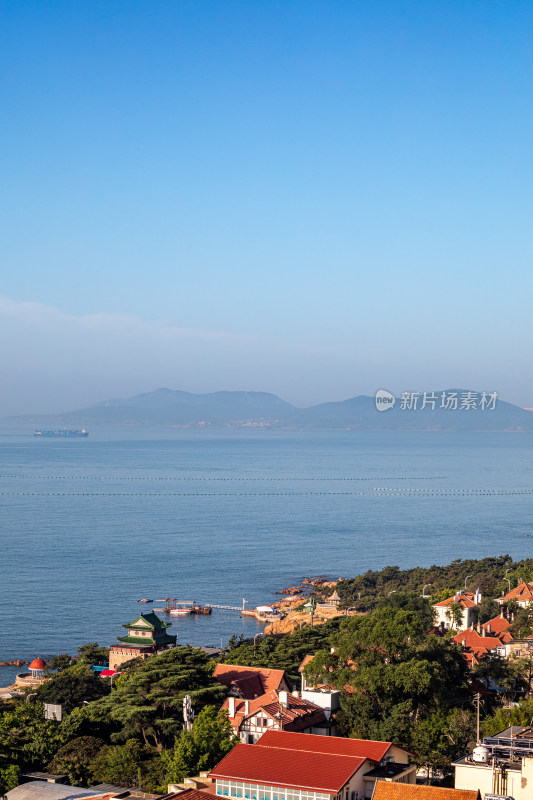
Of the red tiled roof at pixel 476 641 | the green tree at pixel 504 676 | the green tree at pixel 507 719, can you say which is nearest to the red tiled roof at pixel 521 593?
the red tiled roof at pixel 476 641

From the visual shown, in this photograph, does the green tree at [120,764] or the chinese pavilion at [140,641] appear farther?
the chinese pavilion at [140,641]

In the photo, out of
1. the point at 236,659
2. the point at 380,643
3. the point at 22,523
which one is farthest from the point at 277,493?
the point at 380,643

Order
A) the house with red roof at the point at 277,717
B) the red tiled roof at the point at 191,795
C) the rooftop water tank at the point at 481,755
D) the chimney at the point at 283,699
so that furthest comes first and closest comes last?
the chimney at the point at 283,699
the house with red roof at the point at 277,717
the red tiled roof at the point at 191,795
the rooftop water tank at the point at 481,755

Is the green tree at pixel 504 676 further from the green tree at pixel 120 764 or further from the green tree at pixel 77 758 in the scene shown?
the green tree at pixel 77 758

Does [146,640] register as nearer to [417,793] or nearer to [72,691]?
[72,691]

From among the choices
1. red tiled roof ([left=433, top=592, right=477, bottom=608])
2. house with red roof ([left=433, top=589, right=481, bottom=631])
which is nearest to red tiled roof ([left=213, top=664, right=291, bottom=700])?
house with red roof ([left=433, top=589, right=481, bottom=631])

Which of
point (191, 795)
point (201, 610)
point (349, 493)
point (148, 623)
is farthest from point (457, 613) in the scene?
point (349, 493)
